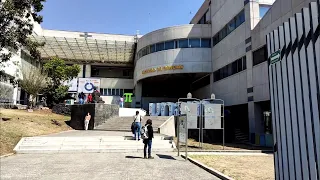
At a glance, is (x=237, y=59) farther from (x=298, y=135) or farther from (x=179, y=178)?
(x=298, y=135)

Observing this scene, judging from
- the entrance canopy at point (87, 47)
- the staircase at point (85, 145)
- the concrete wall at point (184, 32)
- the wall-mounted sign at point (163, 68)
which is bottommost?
the staircase at point (85, 145)

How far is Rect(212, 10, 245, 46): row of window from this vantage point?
24.7 metres

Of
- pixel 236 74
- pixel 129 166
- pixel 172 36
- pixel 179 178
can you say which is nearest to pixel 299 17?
pixel 179 178

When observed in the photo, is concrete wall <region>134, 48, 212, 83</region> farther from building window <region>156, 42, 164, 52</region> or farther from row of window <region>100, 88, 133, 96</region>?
row of window <region>100, 88, 133, 96</region>

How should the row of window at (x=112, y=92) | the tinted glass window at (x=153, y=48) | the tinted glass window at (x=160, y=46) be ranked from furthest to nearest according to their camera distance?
the row of window at (x=112, y=92), the tinted glass window at (x=153, y=48), the tinted glass window at (x=160, y=46)

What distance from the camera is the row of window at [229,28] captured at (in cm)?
2471

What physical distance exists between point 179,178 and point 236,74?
62.1 ft

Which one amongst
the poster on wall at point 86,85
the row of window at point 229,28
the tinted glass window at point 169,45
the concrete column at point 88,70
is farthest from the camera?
the concrete column at point 88,70

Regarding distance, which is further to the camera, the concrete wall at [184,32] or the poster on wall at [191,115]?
the concrete wall at [184,32]

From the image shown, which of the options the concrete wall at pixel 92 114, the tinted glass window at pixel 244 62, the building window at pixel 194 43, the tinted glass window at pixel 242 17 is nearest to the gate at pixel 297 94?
the tinted glass window at pixel 244 62

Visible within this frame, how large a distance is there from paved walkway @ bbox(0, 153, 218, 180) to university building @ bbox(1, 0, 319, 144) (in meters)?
12.2

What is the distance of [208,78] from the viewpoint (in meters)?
34.0

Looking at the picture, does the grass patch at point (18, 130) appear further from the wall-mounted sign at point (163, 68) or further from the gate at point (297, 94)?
the wall-mounted sign at point (163, 68)

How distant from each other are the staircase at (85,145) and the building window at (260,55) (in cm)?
1006
